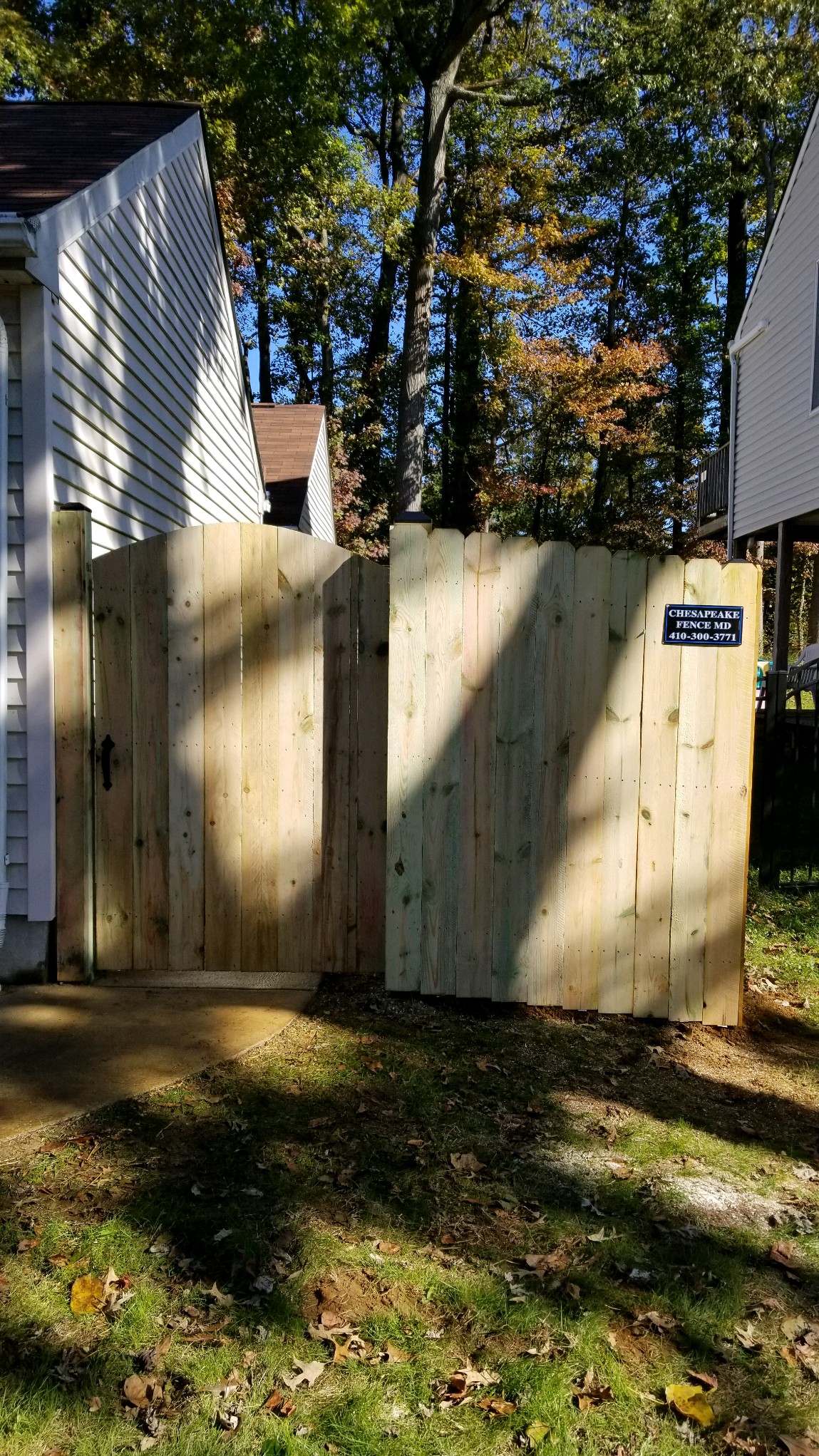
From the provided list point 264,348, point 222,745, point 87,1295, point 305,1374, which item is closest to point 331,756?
point 222,745

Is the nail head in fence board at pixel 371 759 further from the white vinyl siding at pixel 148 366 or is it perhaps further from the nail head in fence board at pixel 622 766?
the white vinyl siding at pixel 148 366

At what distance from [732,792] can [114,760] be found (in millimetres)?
2748

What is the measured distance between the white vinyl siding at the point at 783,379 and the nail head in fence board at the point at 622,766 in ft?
35.3

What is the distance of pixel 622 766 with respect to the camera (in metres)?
4.27

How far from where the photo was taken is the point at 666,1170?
326cm

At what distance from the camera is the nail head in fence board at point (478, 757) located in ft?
13.9

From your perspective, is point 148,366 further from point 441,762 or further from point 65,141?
point 441,762

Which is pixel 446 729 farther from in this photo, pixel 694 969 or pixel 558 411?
pixel 558 411

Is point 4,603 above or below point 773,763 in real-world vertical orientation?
above

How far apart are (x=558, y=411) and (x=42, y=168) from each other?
21330 millimetres

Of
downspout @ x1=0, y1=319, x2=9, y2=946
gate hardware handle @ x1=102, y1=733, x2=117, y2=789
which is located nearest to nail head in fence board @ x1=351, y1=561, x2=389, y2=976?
gate hardware handle @ x1=102, y1=733, x2=117, y2=789

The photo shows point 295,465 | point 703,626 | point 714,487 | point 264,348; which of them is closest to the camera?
point 703,626

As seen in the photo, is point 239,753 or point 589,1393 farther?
point 239,753

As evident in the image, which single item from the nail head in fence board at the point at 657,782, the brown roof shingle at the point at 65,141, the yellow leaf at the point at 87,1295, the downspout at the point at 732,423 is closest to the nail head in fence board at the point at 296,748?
the nail head in fence board at the point at 657,782
